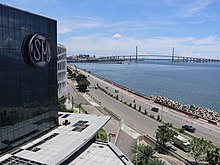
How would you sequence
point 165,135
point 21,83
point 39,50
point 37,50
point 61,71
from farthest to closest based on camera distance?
A: 1. point 61,71
2. point 165,135
3. point 39,50
4. point 37,50
5. point 21,83

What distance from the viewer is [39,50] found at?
28.0 metres

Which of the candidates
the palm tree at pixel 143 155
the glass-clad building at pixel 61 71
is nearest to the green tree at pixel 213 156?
the palm tree at pixel 143 155

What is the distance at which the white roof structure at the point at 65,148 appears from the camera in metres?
23.0

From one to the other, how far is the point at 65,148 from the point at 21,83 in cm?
839

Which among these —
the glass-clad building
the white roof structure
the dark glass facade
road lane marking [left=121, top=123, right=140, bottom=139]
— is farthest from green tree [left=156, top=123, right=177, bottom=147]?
the glass-clad building

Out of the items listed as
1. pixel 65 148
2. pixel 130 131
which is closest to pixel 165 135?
pixel 130 131

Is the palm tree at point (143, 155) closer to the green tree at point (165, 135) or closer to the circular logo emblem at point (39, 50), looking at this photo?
the green tree at point (165, 135)

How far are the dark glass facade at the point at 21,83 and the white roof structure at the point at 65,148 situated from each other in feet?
4.62

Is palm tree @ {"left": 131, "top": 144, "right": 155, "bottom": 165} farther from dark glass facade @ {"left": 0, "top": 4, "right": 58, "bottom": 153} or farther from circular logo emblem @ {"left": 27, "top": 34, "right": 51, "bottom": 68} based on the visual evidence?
circular logo emblem @ {"left": 27, "top": 34, "right": 51, "bottom": 68}

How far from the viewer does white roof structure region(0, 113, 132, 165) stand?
907 inches

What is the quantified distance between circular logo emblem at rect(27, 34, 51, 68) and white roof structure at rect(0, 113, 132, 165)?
900 cm

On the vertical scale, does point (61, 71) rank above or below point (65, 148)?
above

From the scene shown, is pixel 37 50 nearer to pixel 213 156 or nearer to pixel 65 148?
pixel 65 148

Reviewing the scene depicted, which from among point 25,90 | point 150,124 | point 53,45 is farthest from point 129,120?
point 25,90
